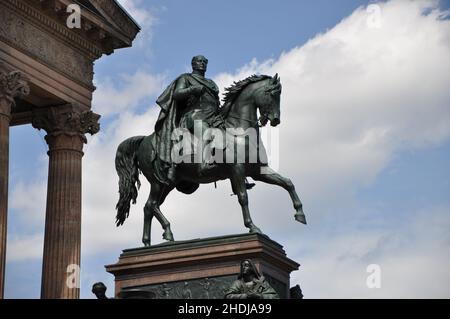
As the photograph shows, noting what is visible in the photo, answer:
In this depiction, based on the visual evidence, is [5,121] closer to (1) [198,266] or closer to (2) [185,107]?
→ (2) [185,107]

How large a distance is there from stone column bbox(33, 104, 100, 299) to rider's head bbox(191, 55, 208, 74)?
14707 millimetres

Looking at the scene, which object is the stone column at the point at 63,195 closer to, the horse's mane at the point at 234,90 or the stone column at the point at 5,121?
the stone column at the point at 5,121

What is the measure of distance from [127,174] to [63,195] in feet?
49.4

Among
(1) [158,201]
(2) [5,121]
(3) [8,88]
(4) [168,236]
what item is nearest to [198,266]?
(4) [168,236]

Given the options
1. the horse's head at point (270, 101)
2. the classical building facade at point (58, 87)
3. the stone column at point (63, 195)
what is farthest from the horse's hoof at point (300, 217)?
the stone column at point (63, 195)

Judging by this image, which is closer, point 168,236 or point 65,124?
point 168,236

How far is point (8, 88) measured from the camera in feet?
124

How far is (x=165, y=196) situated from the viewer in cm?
2514

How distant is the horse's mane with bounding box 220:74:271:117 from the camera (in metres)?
24.7

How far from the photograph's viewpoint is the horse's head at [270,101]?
2423 cm

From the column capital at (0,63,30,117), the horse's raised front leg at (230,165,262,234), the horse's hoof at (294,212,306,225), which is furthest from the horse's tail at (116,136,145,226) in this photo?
the column capital at (0,63,30,117)
